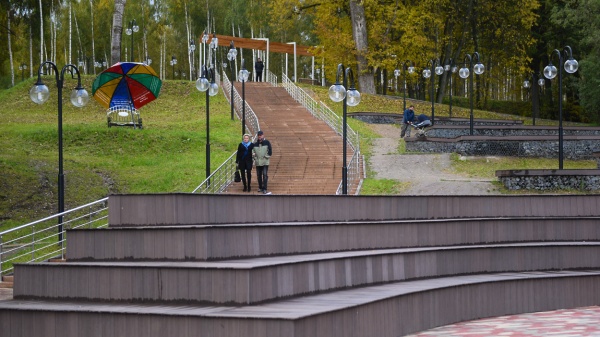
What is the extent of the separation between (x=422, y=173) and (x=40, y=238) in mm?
12947

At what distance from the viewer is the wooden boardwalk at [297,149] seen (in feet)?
101

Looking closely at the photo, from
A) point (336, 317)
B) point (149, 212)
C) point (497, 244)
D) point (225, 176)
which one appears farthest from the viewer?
point (225, 176)

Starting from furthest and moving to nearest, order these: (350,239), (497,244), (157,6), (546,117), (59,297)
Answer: (157,6), (546,117), (497,244), (350,239), (59,297)

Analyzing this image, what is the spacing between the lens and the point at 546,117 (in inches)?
2648

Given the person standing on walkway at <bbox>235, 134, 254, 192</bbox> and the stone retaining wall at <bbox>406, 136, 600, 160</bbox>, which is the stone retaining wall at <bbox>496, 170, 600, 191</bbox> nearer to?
the stone retaining wall at <bbox>406, 136, 600, 160</bbox>

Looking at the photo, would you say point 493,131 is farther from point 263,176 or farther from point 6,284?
point 6,284

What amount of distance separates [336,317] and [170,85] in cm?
4487

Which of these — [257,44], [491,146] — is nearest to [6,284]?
[491,146]

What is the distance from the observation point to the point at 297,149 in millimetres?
37094

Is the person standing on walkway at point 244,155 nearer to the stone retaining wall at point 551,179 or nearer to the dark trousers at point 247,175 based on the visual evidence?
the dark trousers at point 247,175

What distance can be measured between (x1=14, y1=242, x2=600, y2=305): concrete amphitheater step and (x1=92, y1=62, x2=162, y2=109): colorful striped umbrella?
77.9ft

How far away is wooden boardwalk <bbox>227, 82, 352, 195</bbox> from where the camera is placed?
3088 centimetres

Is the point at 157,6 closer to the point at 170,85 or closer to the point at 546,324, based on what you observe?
the point at 170,85

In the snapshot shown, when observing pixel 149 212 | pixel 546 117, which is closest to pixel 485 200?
pixel 149 212
